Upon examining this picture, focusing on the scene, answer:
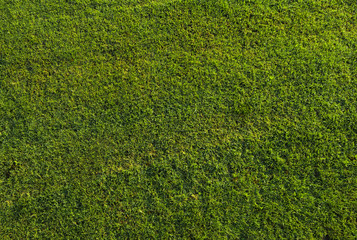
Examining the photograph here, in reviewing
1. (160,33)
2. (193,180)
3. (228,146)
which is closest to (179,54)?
(160,33)

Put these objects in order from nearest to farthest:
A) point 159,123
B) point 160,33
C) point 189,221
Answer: point 189,221, point 159,123, point 160,33

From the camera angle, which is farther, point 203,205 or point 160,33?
point 160,33

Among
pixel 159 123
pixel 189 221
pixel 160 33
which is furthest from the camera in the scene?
pixel 160 33

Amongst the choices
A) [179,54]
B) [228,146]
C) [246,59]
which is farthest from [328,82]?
[179,54]

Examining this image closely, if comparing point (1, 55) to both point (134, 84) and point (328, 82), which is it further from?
point (328, 82)

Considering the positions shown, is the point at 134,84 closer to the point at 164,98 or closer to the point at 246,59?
the point at 164,98

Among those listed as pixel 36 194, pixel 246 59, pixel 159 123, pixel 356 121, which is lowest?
pixel 36 194

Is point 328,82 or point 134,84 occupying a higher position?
point 328,82
